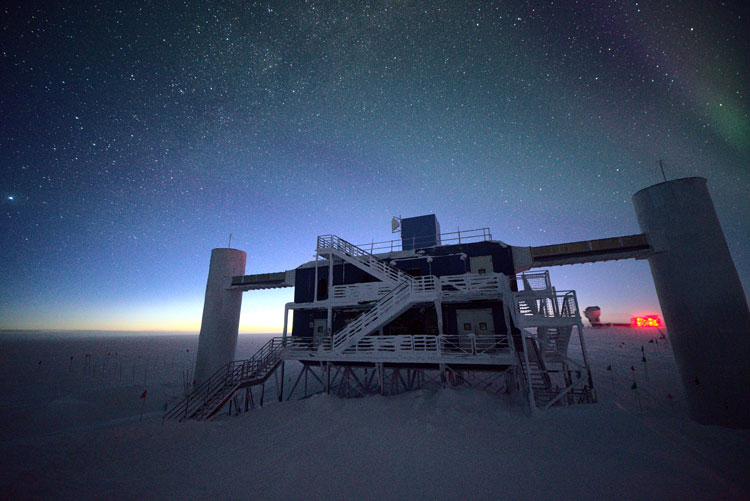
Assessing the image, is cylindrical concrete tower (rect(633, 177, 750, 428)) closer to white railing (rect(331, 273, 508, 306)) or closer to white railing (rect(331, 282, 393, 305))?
white railing (rect(331, 273, 508, 306))

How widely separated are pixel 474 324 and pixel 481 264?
14.6 ft

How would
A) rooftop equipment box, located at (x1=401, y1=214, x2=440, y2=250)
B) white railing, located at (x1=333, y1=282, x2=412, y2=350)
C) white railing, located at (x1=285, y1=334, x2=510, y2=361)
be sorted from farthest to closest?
rooftop equipment box, located at (x1=401, y1=214, x2=440, y2=250) < white railing, located at (x1=333, y1=282, x2=412, y2=350) < white railing, located at (x1=285, y1=334, x2=510, y2=361)

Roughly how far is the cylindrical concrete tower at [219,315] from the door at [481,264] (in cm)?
2568

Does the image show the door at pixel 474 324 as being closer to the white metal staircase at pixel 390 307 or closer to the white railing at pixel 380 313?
the white metal staircase at pixel 390 307

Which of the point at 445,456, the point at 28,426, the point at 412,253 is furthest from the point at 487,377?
the point at 28,426

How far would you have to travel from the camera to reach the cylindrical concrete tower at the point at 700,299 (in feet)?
51.9

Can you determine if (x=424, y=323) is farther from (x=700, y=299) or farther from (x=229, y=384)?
(x=700, y=299)

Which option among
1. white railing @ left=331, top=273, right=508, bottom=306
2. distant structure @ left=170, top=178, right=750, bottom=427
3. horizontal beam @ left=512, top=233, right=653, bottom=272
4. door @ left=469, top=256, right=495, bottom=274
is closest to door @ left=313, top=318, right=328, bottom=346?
distant structure @ left=170, top=178, right=750, bottom=427

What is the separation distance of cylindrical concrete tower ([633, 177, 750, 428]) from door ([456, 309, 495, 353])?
36.8 feet

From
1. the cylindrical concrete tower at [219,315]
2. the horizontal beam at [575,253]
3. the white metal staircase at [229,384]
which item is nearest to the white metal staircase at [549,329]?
the horizontal beam at [575,253]

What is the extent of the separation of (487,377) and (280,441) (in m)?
28.9

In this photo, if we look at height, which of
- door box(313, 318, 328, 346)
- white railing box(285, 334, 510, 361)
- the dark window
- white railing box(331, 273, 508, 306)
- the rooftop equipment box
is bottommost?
white railing box(285, 334, 510, 361)

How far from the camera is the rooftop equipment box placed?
24.6 meters

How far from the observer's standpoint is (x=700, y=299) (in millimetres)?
16953
